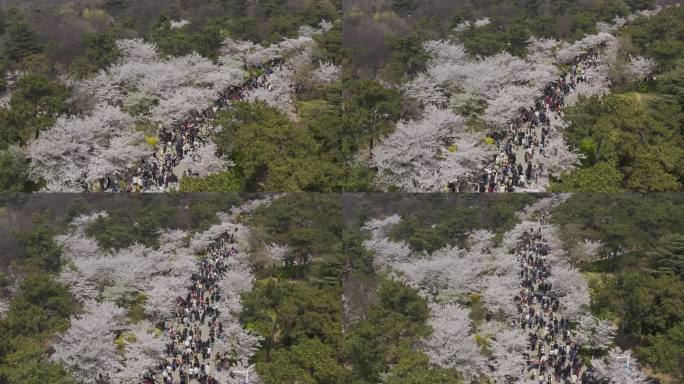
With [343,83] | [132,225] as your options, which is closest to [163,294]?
[132,225]

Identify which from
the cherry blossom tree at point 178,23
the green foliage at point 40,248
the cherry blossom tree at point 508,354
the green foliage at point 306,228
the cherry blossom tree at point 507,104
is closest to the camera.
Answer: the cherry blossom tree at point 508,354

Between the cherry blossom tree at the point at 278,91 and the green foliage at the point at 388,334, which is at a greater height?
the cherry blossom tree at the point at 278,91

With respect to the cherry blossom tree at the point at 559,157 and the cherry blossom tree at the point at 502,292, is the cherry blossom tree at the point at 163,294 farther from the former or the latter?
the cherry blossom tree at the point at 559,157

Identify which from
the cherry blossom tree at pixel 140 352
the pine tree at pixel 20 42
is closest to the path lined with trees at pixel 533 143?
the cherry blossom tree at pixel 140 352

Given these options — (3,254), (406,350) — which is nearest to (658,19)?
(406,350)

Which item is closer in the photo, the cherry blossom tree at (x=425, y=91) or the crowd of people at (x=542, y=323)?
the crowd of people at (x=542, y=323)

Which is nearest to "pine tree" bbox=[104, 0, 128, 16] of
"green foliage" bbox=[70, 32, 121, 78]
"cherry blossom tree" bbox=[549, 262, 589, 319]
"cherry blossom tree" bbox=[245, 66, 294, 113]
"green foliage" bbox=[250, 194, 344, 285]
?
"green foliage" bbox=[70, 32, 121, 78]

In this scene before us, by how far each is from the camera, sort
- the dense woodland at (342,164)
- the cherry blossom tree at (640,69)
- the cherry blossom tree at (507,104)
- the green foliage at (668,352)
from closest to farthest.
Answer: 1. the green foliage at (668,352)
2. the dense woodland at (342,164)
3. the cherry blossom tree at (507,104)
4. the cherry blossom tree at (640,69)
